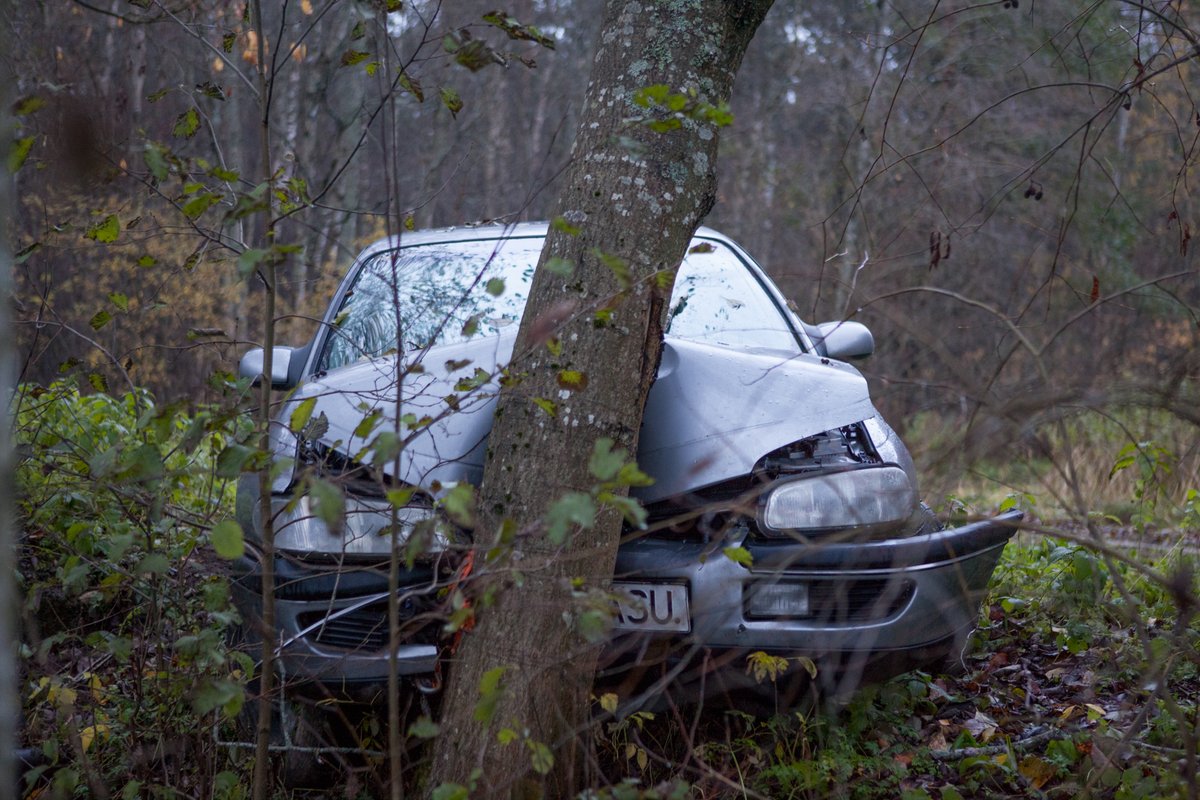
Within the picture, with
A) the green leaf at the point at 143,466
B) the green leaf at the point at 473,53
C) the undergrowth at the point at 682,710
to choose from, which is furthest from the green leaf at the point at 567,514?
the green leaf at the point at 473,53

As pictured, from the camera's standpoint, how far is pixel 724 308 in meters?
3.88

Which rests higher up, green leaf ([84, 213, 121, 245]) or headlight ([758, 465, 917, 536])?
green leaf ([84, 213, 121, 245])

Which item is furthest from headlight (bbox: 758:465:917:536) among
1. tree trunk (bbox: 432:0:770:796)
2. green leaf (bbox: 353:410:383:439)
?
green leaf (bbox: 353:410:383:439)

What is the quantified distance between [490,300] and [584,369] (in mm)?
1468

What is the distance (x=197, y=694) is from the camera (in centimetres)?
201

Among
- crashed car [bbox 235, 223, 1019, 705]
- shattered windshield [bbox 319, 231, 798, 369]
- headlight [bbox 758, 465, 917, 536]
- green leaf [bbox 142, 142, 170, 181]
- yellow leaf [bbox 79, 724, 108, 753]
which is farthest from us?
shattered windshield [bbox 319, 231, 798, 369]

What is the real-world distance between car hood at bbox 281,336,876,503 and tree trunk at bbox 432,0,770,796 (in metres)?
0.23

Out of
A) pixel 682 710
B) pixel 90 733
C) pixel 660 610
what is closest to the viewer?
pixel 660 610

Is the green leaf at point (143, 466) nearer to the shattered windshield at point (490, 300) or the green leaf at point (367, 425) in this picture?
the green leaf at point (367, 425)

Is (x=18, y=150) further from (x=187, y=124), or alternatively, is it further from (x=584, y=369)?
(x=584, y=369)

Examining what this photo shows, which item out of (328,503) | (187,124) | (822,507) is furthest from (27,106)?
(822,507)

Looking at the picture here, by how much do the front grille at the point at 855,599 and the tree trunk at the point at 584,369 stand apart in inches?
22.7

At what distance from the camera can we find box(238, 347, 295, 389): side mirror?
11.7ft

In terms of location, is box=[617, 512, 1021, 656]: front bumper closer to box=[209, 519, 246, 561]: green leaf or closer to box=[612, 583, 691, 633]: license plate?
box=[612, 583, 691, 633]: license plate
